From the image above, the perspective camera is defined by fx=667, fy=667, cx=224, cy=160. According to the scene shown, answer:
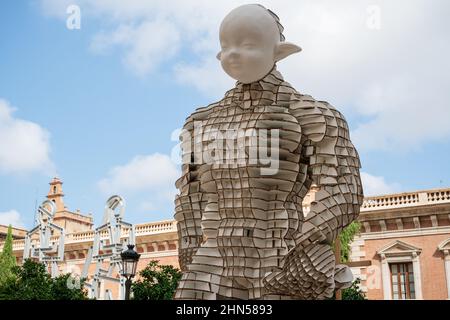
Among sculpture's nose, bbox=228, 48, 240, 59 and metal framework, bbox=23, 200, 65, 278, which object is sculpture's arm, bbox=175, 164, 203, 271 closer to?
sculpture's nose, bbox=228, 48, 240, 59

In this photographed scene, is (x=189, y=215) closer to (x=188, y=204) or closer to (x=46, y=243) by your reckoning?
(x=188, y=204)

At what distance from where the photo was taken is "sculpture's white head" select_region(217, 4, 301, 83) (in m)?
4.03

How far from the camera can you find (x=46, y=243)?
21047mm

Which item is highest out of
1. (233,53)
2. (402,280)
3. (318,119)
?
(402,280)

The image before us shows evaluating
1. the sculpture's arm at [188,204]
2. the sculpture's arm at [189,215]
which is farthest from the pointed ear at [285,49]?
the sculpture's arm at [189,215]

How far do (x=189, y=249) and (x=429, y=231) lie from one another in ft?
53.2

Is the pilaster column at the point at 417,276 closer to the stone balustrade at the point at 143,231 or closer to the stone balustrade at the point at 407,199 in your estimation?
the stone balustrade at the point at 407,199

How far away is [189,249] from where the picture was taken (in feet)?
14.3

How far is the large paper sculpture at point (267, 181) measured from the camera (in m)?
3.71

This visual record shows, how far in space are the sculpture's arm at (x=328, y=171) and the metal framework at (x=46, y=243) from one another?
17.2m

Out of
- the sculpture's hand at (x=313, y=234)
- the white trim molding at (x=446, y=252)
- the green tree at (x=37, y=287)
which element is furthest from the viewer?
the white trim molding at (x=446, y=252)

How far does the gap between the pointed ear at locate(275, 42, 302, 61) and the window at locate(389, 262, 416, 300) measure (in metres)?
16.4

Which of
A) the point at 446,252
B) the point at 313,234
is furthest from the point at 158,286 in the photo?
the point at 446,252

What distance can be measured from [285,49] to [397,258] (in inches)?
651
